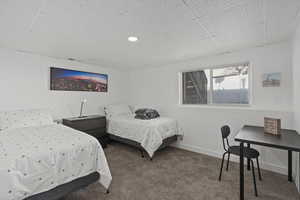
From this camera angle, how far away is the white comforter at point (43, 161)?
4.14 ft

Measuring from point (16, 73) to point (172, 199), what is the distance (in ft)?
11.5

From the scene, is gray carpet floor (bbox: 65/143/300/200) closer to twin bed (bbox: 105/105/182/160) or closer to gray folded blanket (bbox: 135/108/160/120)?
twin bed (bbox: 105/105/182/160)

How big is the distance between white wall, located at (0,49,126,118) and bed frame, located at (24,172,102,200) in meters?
2.16

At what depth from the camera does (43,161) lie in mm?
1438

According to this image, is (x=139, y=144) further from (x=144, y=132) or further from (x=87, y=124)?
(x=87, y=124)

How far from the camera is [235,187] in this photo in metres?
2.01

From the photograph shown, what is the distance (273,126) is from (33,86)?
4.26 m

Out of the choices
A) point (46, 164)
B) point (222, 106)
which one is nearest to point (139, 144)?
point (46, 164)

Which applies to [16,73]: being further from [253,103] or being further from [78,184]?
[253,103]

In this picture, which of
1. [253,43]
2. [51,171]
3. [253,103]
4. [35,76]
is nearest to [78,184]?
[51,171]

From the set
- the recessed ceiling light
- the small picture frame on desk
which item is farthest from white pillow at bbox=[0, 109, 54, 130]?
the small picture frame on desk

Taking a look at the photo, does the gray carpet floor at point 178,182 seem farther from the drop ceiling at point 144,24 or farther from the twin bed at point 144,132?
the drop ceiling at point 144,24

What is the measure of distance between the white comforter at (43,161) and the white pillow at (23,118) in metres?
0.38

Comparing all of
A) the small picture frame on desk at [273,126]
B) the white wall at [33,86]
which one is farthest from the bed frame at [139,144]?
the small picture frame on desk at [273,126]
